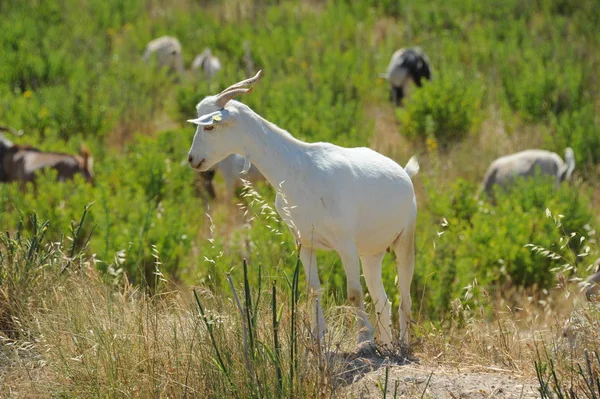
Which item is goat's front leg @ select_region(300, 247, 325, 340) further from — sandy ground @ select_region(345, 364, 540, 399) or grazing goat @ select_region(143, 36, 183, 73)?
grazing goat @ select_region(143, 36, 183, 73)

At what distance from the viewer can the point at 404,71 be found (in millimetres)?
16656

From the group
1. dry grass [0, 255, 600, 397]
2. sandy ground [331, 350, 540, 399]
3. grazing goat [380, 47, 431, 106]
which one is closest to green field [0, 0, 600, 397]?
dry grass [0, 255, 600, 397]

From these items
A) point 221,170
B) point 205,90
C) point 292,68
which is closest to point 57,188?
point 221,170

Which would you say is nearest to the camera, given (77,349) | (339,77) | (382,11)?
(77,349)

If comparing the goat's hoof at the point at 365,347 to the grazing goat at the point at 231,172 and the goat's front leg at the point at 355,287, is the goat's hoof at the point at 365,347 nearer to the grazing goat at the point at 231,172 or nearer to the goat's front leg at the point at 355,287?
the goat's front leg at the point at 355,287

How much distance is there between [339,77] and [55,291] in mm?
11918

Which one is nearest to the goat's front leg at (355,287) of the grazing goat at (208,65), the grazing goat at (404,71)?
the grazing goat at (404,71)

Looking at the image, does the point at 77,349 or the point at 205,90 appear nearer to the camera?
the point at 77,349

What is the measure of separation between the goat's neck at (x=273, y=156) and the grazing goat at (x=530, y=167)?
669cm

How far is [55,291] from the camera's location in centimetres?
507

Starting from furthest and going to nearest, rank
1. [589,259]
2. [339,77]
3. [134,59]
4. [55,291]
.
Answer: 1. [134,59]
2. [339,77]
3. [589,259]
4. [55,291]

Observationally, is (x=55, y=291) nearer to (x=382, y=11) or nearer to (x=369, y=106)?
(x=369, y=106)

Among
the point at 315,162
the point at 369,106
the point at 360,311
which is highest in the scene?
the point at 315,162

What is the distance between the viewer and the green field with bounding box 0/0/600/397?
454cm
